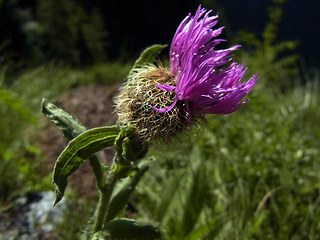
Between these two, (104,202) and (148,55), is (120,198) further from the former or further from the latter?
(148,55)

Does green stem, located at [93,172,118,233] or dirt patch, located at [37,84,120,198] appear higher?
green stem, located at [93,172,118,233]

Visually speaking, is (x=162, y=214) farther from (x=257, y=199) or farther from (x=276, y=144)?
(x=276, y=144)

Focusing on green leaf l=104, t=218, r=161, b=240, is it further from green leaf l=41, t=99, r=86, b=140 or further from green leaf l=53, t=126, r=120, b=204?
green leaf l=41, t=99, r=86, b=140

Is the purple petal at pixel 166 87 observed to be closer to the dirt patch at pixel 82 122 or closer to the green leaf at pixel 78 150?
the green leaf at pixel 78 150

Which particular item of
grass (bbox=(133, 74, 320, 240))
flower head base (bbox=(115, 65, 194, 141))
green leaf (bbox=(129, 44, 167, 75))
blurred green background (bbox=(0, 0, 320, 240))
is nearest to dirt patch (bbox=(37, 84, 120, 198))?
blurred green background (bbox=(0, 0, 320, 240))

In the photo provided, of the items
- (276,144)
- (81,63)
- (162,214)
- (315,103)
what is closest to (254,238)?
(162,214)

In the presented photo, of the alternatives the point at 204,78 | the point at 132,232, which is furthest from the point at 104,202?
the point at 204,78
